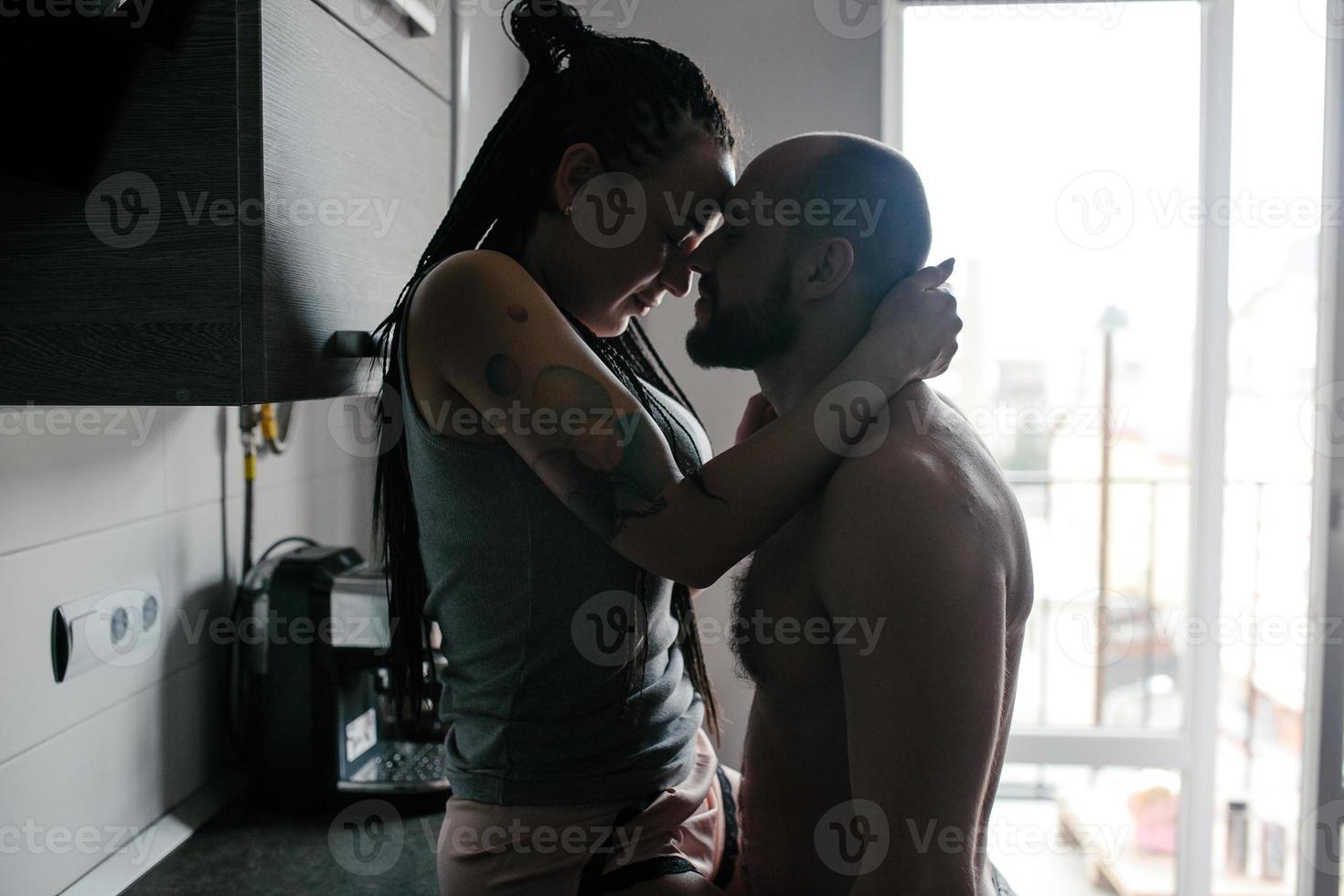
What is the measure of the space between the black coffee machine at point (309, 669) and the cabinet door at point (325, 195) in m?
0.39

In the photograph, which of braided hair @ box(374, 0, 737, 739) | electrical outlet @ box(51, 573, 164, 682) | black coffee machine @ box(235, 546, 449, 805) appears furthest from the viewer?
black coffee machine @ box(235, 546, 449, 805)

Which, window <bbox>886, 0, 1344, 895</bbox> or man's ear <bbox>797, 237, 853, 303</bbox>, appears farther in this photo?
window <bbox>886, 0, 1344, 895</bbox>

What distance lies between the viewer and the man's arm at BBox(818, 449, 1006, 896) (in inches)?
32.1

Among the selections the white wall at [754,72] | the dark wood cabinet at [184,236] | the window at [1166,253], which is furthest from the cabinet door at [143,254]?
the window at [1166,253]

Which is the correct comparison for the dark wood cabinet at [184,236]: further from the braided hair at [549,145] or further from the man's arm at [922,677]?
the man's arm at [922,677]

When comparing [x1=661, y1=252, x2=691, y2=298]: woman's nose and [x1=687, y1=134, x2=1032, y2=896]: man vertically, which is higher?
[x1=661, y1=252, x2=691, y2=298]: woman's nose

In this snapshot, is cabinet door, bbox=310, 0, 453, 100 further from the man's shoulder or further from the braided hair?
the man's shoulder

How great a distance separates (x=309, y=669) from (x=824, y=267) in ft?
3.03

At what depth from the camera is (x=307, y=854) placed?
126 cm

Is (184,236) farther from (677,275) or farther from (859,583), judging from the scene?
(859,583)

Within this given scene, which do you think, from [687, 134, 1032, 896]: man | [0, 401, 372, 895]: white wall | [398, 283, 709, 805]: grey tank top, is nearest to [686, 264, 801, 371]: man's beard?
[687, 134, 1032, 896]: man

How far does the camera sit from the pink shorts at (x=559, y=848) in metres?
0.91

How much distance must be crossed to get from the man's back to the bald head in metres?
0.14

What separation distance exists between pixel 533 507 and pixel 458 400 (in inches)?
4.8
